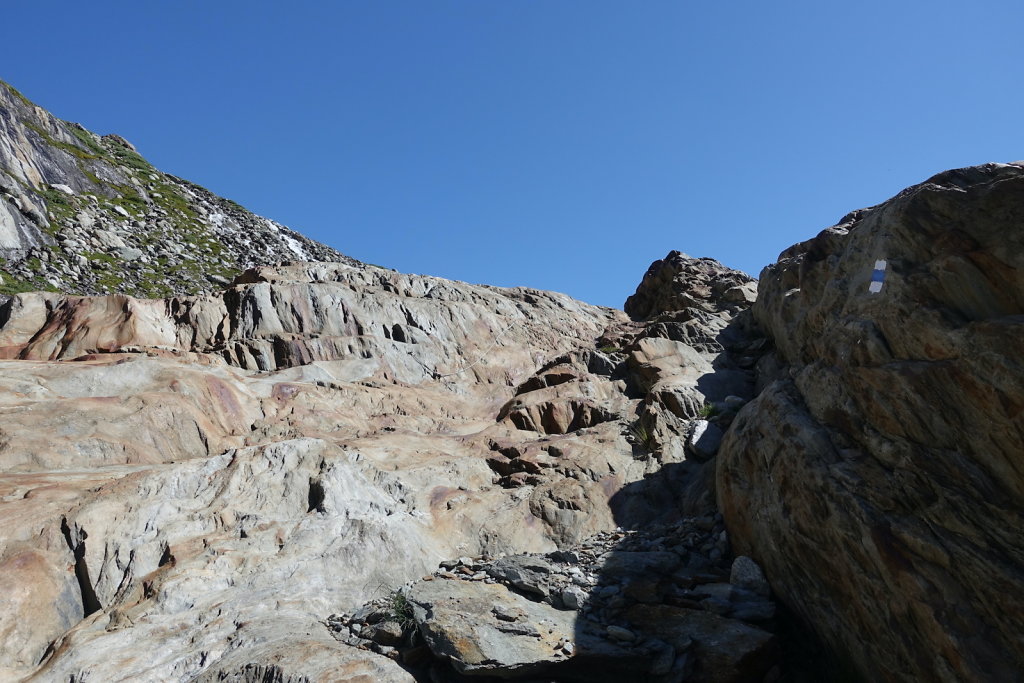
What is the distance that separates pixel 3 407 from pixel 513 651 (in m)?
18.0

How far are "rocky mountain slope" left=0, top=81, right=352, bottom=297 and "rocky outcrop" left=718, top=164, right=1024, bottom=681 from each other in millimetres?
56460

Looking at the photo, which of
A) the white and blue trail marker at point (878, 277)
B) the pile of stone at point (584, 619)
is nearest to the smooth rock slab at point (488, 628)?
the pile of stone at point (584, 619)

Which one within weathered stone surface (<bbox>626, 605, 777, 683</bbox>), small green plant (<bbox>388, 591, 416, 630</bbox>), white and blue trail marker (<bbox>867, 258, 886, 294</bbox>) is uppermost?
white and blue trail marker (<bbox>867, 258, 886, 294</bbox>)

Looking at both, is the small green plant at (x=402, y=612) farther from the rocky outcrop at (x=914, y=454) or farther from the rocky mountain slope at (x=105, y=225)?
the rocky mountain slope at (x=105, y=225)

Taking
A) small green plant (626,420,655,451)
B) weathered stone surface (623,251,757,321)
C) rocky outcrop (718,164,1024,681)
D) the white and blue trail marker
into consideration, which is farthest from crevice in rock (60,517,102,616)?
weathered stone surface (623,251,757,321)

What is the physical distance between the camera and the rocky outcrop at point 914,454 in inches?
378

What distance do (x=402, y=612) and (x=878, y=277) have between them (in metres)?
12.3

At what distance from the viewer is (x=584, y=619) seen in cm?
1359

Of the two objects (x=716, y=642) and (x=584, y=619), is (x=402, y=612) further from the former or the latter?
(x=716, y=642)

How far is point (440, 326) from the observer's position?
1521 inches

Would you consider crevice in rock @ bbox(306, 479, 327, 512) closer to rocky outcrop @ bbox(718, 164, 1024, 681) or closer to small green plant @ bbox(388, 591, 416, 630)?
small green plant @ bbox(388, 591, 416, 630)

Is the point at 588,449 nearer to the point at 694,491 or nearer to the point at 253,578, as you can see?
the point at 694,491

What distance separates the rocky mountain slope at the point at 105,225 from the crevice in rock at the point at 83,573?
4432 centimetres

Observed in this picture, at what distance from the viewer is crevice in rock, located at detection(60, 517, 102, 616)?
13453 millimetres
